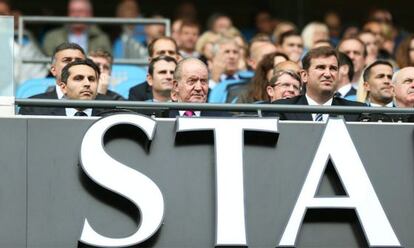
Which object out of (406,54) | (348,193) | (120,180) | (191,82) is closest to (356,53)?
(406,54)

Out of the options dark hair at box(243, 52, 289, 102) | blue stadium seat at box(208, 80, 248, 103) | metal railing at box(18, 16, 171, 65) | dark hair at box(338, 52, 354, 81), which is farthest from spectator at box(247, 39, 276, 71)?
dark hair at box(338, 52, 354, 81)

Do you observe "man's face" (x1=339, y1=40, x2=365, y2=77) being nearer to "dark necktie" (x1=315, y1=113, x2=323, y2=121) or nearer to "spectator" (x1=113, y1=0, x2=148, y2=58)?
"spectator" (x1=113, y1=0, x2=148, y2=58)

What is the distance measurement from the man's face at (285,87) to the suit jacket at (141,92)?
1452mm

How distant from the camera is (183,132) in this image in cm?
1080

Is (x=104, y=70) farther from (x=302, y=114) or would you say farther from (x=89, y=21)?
(x=302, y=114)

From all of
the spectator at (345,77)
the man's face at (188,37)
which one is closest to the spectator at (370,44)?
the man's face at (188,37)

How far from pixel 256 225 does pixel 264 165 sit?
450mm

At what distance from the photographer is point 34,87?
14.6 metres

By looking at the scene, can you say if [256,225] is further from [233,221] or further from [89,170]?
[89,170]

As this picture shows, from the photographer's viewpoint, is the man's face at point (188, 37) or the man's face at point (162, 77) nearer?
the man's face at point (162, 77)

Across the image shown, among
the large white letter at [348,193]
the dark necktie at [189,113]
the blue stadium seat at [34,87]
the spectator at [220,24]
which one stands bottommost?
the large white letter at [348,193]

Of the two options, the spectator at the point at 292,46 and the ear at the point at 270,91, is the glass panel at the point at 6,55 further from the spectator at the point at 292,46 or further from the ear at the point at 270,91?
the spectator at the point at 292,46

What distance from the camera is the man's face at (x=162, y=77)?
13688mm

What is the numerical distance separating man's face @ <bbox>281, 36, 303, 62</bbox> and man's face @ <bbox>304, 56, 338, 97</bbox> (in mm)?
3651
